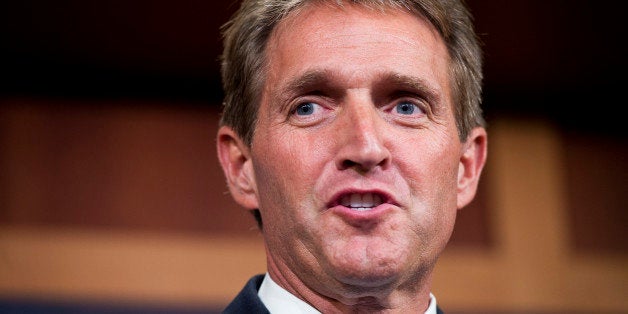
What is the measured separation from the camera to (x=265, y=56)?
6.54ft

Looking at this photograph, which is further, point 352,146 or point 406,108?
point 406,108

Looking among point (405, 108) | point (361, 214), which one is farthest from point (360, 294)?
point (405, 108)

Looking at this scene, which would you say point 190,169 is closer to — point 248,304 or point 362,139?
point 248,304

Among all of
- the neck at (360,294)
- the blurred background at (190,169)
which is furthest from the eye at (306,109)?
the blurred background at (190,169)

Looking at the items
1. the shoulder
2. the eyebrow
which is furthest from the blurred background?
the shoulder

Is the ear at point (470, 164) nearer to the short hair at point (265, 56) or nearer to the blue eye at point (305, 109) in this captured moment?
the short hair at point (265, 56)

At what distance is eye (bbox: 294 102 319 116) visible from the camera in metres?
1.82

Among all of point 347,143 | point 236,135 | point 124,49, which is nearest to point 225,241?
point 124,49

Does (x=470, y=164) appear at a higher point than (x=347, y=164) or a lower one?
lower

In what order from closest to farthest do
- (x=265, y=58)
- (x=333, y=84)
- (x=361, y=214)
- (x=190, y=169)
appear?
(x=361, y=214), (x=333, y=84), (x=265, y=58), (x=190, y=169)

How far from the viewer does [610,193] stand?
5.27 meters

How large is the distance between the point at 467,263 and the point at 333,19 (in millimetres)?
3259

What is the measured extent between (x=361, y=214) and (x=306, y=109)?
0.28m

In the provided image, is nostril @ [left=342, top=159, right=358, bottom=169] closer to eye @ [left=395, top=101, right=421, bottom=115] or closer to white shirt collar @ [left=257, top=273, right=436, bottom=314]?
eye @ [left=395, top=101, right=421, bottom=115]
